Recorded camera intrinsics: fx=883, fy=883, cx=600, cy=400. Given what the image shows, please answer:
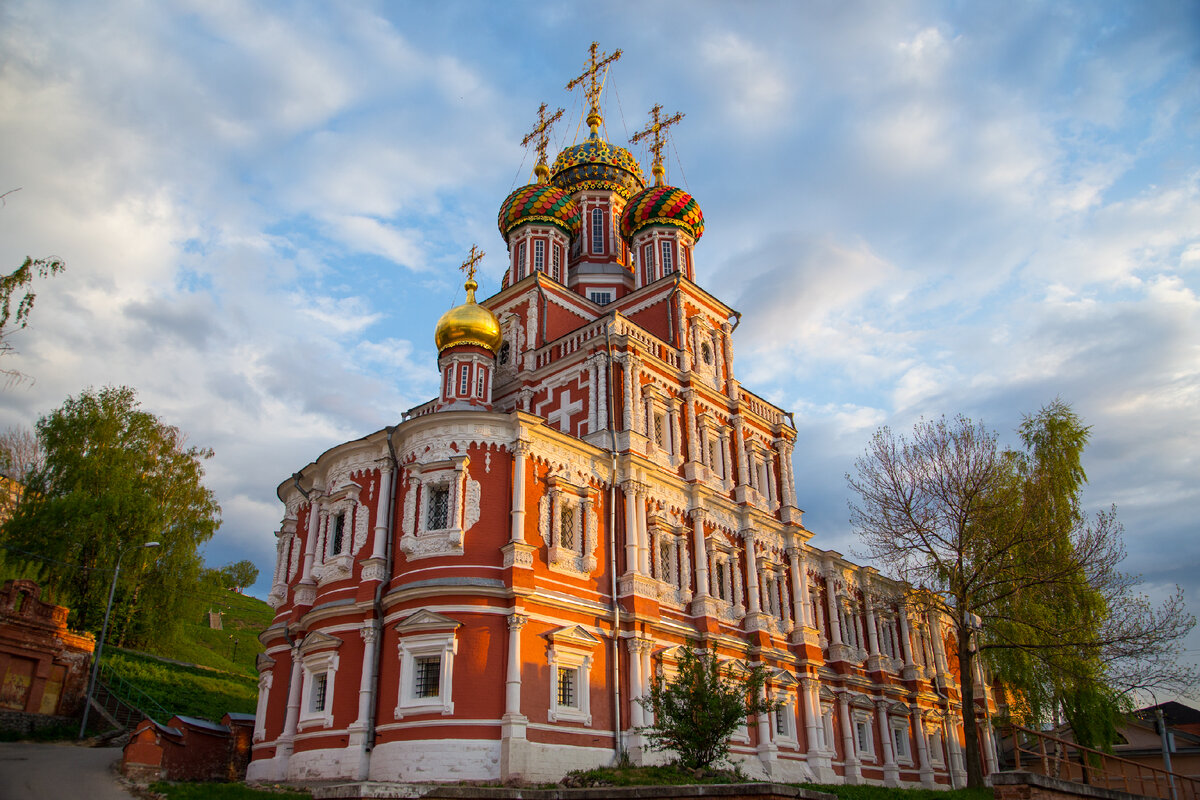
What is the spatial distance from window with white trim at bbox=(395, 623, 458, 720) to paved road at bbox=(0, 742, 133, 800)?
5237 millimetres

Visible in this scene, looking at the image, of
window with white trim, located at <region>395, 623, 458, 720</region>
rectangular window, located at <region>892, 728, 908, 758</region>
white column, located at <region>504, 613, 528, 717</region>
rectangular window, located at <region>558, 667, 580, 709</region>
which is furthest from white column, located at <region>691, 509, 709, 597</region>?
rectangular window, located at <region>892, 728, 908, 758</region>

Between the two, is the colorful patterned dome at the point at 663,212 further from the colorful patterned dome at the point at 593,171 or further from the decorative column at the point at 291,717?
the decorative column at the point at 291,717

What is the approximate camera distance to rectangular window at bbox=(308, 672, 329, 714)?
2015cm

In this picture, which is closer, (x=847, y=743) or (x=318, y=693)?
(x=318, y=693)

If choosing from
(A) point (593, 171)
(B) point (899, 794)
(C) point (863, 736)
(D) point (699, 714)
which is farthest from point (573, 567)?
(A) point (593, 171)

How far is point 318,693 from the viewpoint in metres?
20.5

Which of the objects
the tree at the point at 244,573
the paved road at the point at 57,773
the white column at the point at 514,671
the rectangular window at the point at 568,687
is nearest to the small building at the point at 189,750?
the paved road at the point at 57,773

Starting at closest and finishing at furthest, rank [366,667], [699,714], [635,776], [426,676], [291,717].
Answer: [699,714] < [635,776] < [426,676] < [366,667] < [291,717]

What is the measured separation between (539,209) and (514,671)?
17642 mm

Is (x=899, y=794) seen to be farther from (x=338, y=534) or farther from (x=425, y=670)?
(x=338, y=534)

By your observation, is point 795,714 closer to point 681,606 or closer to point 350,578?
point 681,606

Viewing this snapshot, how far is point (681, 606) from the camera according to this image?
2298 centimetres

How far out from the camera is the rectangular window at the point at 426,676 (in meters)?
18.5

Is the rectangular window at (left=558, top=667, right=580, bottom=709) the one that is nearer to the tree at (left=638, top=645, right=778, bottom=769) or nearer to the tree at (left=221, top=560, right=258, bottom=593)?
the tree at (left=638, top=645, right=778, bottom=769)
